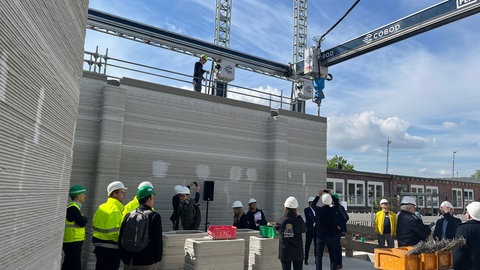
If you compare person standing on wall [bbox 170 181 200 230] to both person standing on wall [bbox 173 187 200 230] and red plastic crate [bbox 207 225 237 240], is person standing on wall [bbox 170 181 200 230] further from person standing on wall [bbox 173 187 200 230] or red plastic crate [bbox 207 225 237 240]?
red plastic crate [bbox 207 225 237 240]

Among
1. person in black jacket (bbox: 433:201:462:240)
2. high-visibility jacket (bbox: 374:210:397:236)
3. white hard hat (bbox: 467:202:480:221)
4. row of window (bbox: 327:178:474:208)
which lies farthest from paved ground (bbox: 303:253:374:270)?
row of window (bbox: 327:178:474:208)

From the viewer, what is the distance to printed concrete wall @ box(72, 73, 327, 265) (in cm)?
935

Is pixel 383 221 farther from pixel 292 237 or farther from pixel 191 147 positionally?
pixel 191 147

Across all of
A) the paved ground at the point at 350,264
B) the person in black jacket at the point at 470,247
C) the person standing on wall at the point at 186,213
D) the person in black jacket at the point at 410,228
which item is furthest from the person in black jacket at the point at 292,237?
the paved ground at the point at 350,264

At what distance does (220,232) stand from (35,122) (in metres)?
5.00

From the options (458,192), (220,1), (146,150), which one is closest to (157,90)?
(146,150)

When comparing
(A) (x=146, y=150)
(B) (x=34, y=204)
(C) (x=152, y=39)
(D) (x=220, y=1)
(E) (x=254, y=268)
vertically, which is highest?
(D) (x=220, y=1)

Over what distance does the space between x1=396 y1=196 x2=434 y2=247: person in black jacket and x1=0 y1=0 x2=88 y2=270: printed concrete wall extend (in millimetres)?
6582

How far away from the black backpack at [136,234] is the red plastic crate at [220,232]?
8.68 ft

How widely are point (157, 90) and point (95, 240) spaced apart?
5.85 m

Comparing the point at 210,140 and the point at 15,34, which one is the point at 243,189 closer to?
the point at 210,140

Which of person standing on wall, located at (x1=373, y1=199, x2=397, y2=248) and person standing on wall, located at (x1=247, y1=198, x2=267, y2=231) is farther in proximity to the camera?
person standing on wall, located at (x1=373, y1=199, x2=397, y2=248)

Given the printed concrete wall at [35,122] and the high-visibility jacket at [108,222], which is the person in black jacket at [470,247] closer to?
the high-visibility jacket at [108,222]

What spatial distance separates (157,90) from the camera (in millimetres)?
10719
